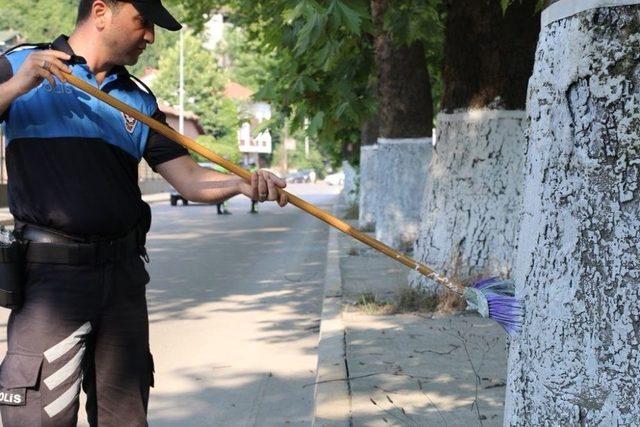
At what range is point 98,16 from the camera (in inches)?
137

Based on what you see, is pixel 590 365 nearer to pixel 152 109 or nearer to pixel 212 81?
pixel 152 109

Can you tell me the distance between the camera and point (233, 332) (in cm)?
959

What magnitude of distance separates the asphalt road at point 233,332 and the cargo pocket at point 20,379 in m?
2.89

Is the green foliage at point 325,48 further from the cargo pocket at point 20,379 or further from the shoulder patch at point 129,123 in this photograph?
the cargo pocket at point 20,379

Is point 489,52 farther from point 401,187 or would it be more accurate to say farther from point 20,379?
point 401,187

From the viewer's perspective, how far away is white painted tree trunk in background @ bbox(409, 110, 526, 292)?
9.79 meters

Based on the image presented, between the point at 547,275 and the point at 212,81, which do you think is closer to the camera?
the point at 547,275

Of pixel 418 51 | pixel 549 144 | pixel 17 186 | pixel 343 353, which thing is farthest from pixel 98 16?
pixel 418 51

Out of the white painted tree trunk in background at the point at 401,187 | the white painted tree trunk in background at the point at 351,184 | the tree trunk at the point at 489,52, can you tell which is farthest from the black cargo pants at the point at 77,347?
the white painted tree trunk in background at the point at 351,184

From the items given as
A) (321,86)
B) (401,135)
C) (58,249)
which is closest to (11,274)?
(58,249)

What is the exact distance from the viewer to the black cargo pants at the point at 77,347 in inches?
131

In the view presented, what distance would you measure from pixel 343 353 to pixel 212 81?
7950cm

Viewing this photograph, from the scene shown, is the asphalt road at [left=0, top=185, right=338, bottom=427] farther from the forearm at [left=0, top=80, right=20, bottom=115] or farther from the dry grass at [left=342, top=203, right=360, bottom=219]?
the dry grass at [left=342, top=203, right=360, bottom=219]

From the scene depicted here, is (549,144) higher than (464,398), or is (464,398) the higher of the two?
(549,144)
